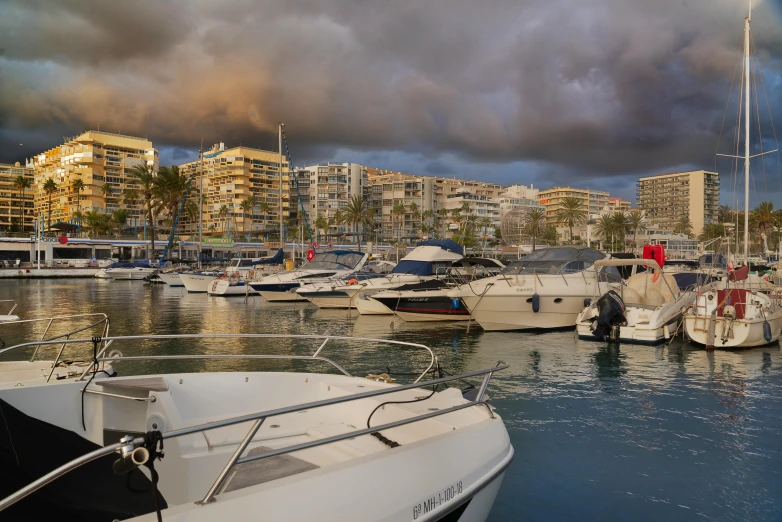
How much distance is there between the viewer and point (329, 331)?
2119cm

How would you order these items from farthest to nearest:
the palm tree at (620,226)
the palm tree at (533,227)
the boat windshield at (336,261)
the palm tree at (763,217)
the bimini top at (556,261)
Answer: the palm tree at (620,226)
the palm tree at (763,217)
the palm tree at (533,227)
the boat windshield at (336,261)
the bimini top at (556,261)

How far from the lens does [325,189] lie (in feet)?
476

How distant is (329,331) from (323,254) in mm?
14883

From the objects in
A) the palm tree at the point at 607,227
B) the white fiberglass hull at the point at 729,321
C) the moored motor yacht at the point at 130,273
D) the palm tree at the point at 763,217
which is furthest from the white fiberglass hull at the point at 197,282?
the palm tree at the point at 607,227

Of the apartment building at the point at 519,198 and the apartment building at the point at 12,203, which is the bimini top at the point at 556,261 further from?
the apartment building at the point at 12,203

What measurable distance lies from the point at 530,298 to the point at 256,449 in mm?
15682

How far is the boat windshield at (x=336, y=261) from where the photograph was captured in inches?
1332

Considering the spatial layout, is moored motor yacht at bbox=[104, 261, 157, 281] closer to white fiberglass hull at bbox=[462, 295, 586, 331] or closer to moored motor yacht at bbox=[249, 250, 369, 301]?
moored motor yacht at bbox=[249, 250, 369, 301]

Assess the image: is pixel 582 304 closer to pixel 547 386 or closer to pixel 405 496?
pixel 547 386

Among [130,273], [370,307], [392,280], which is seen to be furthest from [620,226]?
[370,307]

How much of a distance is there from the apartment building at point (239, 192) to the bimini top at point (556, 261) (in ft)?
391

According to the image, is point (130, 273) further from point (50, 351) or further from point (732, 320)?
point (732, 320)

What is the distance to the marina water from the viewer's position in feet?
21.4

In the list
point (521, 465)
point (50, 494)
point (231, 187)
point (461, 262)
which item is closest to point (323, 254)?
point (461, 262)
